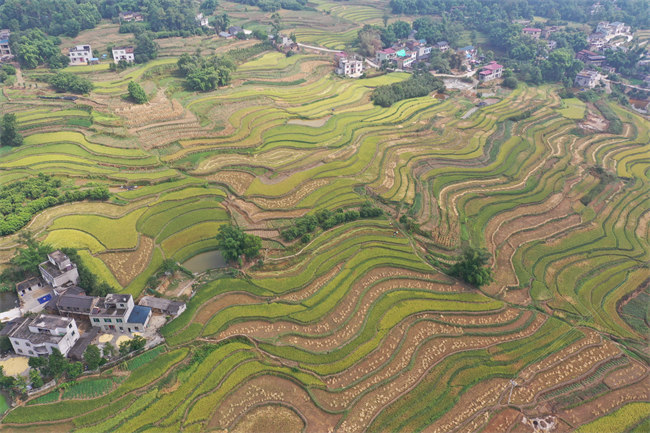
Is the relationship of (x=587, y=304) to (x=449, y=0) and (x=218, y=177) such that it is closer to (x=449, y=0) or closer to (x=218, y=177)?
(x=218, y=177)

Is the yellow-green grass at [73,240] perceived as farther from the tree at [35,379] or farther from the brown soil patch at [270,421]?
the brown soil patch at [270,421]

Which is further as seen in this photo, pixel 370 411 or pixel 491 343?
pixel 491 343

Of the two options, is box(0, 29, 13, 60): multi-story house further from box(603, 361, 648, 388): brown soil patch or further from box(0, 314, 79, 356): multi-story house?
box(603, 361, 648, 388): brown soil patch

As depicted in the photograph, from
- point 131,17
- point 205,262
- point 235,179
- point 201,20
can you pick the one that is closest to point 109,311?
point 205,262

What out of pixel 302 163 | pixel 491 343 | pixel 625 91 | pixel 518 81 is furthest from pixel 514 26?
pixel 491 343

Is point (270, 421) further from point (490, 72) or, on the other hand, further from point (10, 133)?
point (490, 72)

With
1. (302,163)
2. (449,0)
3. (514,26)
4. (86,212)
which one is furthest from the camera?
(449,0)
